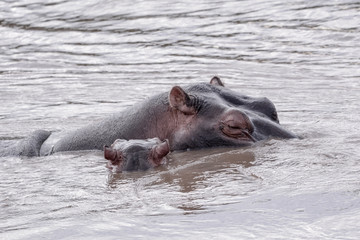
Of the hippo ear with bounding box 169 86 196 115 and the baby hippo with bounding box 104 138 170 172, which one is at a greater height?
the hippo ear with bounding box 169 86 196 115

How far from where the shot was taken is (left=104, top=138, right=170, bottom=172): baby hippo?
6156 mm

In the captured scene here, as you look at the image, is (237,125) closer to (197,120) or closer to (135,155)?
Answer: (197,120)

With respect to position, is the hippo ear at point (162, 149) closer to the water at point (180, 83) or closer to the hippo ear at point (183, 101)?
the water at point (180, 83)

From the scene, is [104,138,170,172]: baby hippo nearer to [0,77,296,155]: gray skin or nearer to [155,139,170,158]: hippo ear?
[155,139,170,158]: hippo ear

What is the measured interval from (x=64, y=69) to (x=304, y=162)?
6.96 meters

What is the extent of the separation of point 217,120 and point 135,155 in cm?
76

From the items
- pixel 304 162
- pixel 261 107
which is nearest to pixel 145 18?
pixel 261 107

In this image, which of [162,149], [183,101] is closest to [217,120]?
[183,101]

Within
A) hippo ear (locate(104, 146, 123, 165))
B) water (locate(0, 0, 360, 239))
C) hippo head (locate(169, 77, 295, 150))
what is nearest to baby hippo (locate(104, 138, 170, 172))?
hippo ear (locate(104, 146, 123, 165))

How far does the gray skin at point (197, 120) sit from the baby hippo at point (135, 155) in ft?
1.66

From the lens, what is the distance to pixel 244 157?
6.25 meters

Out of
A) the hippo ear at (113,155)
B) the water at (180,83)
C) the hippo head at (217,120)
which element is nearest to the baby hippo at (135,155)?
the hippo ear at (113,155)

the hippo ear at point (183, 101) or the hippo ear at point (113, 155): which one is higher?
the hippo ear at point (183, 101)

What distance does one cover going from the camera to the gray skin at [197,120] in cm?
657
